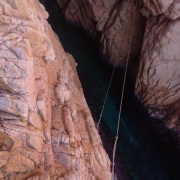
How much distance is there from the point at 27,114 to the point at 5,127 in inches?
22.1

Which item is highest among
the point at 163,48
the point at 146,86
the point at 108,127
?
the point at 163,48

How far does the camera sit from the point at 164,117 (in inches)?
462

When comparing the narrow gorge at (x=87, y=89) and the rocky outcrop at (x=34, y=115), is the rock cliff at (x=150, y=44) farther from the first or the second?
the rocky outcrop at (x=34, y=115)

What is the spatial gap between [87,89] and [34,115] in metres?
6.93

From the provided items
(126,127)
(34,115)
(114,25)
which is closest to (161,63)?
(126,127)

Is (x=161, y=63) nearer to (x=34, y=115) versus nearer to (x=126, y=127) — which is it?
(x=126, y=127)

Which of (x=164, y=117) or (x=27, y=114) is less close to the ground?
(x=27, y=114)

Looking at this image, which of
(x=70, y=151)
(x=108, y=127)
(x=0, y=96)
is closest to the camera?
(x=0, y=96)

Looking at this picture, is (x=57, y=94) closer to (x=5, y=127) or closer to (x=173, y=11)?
(x=5, y=127)

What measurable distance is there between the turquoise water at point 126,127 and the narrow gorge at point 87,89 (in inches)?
1.8

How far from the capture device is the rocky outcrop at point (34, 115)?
5.44 meters

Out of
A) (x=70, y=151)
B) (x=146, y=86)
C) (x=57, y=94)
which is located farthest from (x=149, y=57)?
(x=70, y=151)

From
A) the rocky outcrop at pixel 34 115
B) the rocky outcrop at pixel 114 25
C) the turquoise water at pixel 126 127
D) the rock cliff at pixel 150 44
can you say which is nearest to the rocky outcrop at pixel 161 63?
the rock cliff at pixel 150 44

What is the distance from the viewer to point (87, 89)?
12.6 meters
